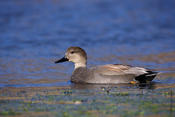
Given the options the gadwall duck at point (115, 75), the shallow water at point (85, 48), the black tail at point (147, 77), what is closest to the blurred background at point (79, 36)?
the shallow water at point (85, 48)

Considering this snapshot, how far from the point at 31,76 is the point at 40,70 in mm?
1037

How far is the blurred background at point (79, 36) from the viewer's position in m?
12.9

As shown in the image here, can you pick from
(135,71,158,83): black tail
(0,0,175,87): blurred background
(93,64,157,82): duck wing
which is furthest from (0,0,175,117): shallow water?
(93,64,157,82): duck wing

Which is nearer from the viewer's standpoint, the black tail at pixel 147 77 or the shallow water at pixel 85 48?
the shallow water at pixel 85 48

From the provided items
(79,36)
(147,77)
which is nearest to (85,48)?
(79,36)

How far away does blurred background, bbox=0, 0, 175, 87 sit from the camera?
1295 cm

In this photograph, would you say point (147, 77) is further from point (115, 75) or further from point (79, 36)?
point (79, 36)

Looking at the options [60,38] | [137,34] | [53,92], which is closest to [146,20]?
[137,34]

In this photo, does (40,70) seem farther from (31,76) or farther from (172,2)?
(172,2)

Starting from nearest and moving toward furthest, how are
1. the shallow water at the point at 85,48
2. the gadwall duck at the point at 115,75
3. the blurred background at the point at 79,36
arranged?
the shallow water at the point at 85,48, the gadwall duck at the point at 115,75, the blurred background at the point at 79,36

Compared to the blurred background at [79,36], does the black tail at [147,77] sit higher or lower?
lower

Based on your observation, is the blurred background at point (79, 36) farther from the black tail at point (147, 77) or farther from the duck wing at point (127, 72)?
the duck wing at point (127, 72)

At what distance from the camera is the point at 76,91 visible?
31.1ft

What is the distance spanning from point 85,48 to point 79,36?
2.23 m
